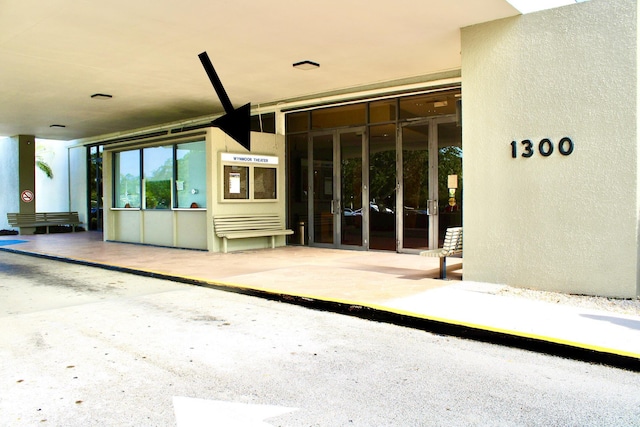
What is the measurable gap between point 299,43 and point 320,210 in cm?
538

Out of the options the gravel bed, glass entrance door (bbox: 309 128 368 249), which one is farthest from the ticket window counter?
the gravel bed

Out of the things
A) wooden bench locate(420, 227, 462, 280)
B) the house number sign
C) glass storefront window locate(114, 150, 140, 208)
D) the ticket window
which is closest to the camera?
the house number sign

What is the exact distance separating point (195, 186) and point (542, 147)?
8.75 meters

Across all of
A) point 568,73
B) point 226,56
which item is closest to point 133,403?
point 568,73

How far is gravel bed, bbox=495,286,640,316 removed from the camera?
232 inches

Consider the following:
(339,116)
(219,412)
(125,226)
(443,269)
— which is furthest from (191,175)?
(219,412)

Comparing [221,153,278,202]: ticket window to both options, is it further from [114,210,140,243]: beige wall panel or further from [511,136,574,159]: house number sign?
[511,136,574,159]: house number sign

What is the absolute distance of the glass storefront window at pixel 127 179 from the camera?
14.7 metres

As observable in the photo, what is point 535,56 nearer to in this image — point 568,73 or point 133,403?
point 568,73

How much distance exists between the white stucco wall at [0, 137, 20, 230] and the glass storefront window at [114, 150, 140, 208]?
6683 mm

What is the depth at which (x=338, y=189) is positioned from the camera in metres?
12.7

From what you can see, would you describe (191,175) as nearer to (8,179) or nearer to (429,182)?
(429,182)

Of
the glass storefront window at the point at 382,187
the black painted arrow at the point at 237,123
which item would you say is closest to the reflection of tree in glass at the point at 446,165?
the glass storefront window at the point at 382,187

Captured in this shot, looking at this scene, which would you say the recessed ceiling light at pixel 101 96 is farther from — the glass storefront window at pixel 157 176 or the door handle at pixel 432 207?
the door handle at pixel 432 207
